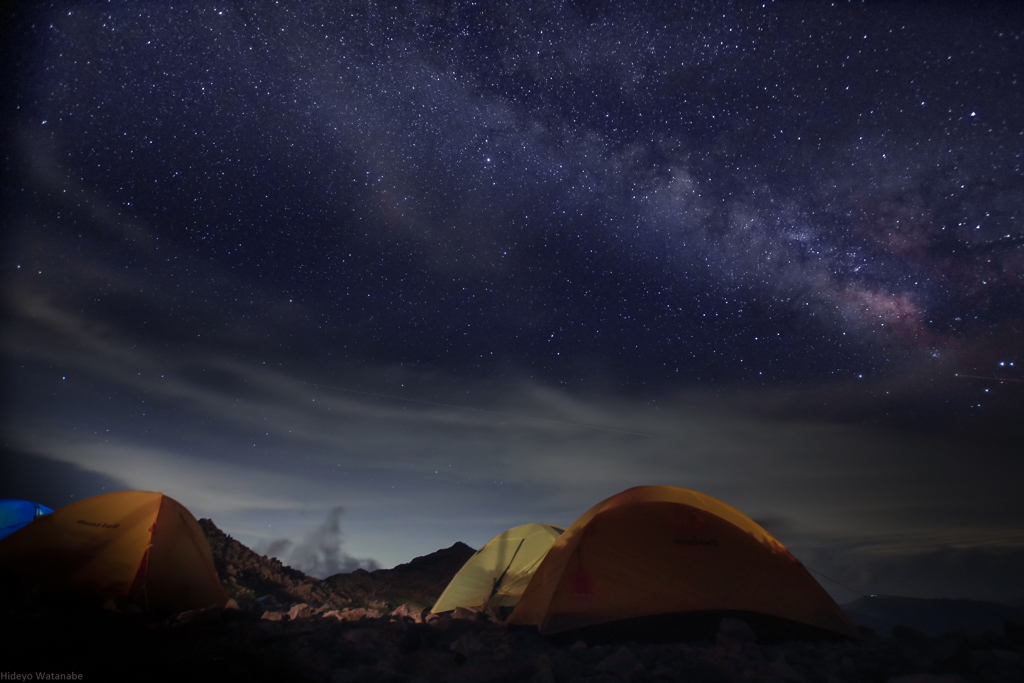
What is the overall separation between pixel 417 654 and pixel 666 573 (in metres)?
3.71

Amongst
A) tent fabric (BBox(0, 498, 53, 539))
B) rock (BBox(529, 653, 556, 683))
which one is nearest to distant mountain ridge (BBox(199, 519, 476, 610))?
tent fabric (BBox(0, 498, 53, 539))

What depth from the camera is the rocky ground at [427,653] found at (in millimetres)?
4691

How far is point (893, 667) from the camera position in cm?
555

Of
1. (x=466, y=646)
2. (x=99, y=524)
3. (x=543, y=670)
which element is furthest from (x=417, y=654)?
(x=99, y=524)

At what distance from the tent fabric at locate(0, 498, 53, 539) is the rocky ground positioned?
32.8ft

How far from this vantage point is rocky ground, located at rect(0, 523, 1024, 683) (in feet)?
15.4

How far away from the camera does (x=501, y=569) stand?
12211mm

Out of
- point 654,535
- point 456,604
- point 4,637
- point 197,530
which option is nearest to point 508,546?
point 456,604

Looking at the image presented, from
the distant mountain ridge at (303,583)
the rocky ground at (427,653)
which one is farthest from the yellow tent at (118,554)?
the distant mountain ridge at (303,583)

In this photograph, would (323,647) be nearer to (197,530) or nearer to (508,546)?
(197,530)

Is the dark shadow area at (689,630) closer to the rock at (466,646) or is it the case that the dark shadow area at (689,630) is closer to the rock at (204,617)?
the rock at (466,646)

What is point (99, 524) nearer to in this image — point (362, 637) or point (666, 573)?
point (362, 637)

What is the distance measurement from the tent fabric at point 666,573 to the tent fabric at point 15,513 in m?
14.9

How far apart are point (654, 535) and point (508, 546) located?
19.4ft
